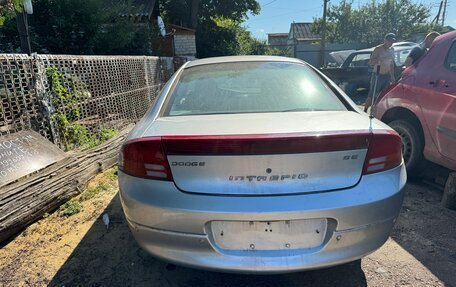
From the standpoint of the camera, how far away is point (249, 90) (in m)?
2.75

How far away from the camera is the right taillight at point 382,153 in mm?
1958

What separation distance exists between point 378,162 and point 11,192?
2.91m

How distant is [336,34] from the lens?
37.4 m

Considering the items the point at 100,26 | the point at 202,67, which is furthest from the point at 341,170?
the point at 100,26

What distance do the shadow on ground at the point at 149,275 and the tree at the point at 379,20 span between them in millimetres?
35886

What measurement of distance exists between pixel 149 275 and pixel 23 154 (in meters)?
1.97

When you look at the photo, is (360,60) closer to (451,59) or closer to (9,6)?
(451,59)

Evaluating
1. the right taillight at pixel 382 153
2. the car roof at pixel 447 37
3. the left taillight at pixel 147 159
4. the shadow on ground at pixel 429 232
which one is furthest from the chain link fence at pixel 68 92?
the car roof at pixel 447 37

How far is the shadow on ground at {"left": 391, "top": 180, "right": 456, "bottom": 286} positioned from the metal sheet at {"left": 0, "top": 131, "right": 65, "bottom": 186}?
3.45 m

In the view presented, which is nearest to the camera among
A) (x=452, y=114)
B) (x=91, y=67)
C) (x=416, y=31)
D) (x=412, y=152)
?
(x=452, y=114)

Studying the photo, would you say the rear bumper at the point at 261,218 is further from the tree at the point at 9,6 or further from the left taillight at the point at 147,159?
the tree at the point at 9,6

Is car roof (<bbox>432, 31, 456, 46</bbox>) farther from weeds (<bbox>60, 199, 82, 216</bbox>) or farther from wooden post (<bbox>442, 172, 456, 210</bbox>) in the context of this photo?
weeds (<bbox>60, 199, 82, 216</bbox>)

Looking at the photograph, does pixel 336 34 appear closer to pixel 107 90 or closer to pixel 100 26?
pixel 100 26

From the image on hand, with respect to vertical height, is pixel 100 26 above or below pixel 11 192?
above
